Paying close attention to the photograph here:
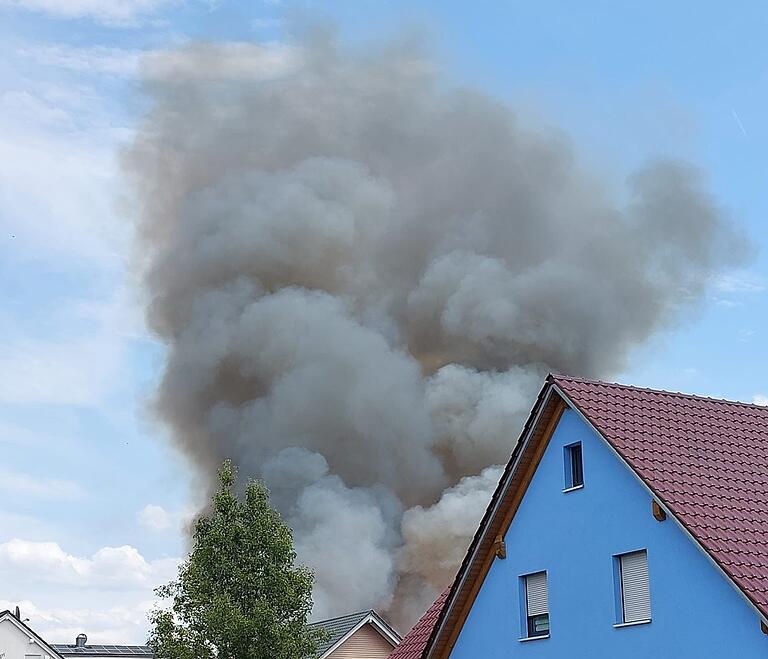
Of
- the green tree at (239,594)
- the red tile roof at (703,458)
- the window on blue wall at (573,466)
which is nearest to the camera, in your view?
the red tile roof at (703,458)

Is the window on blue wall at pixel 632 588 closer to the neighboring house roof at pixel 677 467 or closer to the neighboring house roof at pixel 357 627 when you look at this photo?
the neighboring house roof at pixel 677 467

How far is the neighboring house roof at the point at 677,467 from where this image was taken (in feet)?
51.2

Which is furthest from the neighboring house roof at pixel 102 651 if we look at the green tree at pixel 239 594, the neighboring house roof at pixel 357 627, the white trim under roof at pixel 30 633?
the green tree at pixel 239 594

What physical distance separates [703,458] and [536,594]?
3537 millimetres

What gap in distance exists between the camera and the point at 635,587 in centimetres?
1719

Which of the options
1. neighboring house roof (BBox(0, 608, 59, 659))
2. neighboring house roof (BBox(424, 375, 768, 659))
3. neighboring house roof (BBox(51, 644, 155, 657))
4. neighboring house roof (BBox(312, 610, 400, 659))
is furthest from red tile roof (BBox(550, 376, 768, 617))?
neighboring house roof (BBox(51, 644, 155, 657))

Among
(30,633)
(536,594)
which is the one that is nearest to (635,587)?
(536,594)

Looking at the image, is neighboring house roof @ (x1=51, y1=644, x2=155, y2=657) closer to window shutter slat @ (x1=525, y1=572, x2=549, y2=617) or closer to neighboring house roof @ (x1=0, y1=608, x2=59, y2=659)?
neighboring house roof @ (x1=0, y1=608, x2=59, y2=659)

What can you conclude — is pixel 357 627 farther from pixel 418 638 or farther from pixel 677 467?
pixel 677 467

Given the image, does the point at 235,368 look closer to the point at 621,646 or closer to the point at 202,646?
the point at 202,646

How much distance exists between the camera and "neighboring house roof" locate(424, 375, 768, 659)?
1561 cm

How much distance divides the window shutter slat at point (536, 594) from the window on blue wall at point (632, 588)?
1784 millimetres

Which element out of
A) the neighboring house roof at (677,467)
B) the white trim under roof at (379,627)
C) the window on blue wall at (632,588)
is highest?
the white trim under roof at (379,627)

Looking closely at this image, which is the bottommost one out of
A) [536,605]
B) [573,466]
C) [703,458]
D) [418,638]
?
[536,605]
